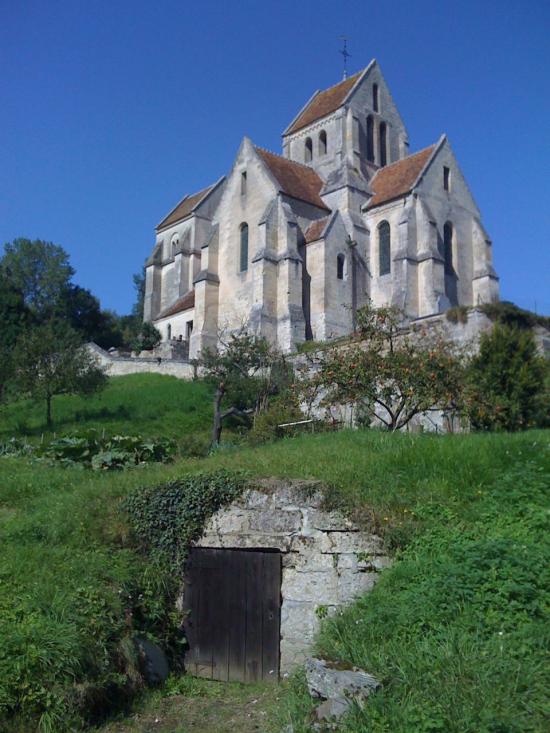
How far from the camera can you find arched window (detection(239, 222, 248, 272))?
37.8 m

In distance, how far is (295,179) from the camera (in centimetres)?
3878

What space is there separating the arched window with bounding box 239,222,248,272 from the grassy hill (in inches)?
1042

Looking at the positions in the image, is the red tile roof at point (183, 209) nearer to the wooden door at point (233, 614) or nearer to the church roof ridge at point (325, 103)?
the church roof ridge at point (325, 103)

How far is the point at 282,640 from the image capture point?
30.0ft

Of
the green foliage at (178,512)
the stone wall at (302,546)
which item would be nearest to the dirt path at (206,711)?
the stone wall at (302,546)

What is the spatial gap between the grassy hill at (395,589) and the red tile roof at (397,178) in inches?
1095

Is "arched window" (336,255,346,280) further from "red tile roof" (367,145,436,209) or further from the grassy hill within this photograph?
the grassy hill

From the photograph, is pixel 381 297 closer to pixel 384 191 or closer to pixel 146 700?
pixel 384 191

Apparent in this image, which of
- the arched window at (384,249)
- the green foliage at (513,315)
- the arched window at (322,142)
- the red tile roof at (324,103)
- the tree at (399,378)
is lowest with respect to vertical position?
the tree at (399,378)

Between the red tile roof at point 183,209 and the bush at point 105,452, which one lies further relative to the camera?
the red tile roof at point 183,209

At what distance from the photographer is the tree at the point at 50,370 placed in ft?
83.8

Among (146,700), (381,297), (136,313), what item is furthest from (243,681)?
(136,313)

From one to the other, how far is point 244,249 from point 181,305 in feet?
23.0

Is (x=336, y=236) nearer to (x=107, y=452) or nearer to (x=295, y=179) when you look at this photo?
(x=295, y=179)
